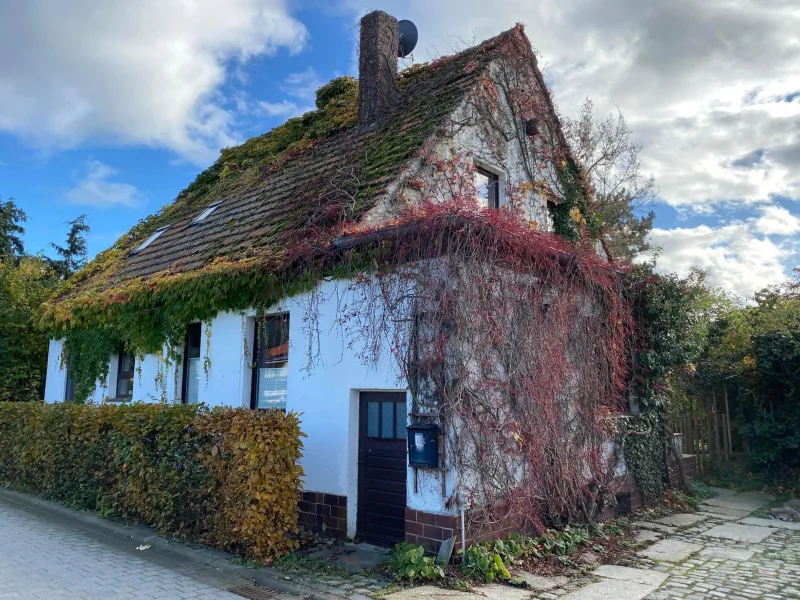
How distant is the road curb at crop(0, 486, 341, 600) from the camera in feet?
20.6

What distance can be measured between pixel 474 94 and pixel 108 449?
338 inches

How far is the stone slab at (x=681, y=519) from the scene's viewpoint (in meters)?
9.33

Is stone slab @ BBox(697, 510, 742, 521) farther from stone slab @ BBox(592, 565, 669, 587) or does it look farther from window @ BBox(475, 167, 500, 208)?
window @ BBox(475, 167, 500, 208)

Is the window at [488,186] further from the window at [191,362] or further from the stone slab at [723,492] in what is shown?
the stone slab at [723,492]

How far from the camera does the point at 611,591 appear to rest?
617 centimetres

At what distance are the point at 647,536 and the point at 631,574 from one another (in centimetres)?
201

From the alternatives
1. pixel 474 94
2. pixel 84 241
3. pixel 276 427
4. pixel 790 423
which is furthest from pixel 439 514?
pixel 84 241

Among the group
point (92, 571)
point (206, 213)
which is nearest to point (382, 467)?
point (92, 571)

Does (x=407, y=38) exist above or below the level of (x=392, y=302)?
above

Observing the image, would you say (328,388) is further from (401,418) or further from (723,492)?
(723,492)

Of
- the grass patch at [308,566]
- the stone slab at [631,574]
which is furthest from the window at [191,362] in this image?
the stone slab at [631,574]

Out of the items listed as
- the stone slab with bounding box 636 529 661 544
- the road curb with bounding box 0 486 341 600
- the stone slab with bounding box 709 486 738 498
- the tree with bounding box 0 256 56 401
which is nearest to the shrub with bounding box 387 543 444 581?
the road curb with bounding box 0 486 341 600

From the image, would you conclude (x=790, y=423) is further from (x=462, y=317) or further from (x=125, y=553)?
(x=125, y=553)

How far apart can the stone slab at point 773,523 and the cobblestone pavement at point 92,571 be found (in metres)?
7.43
